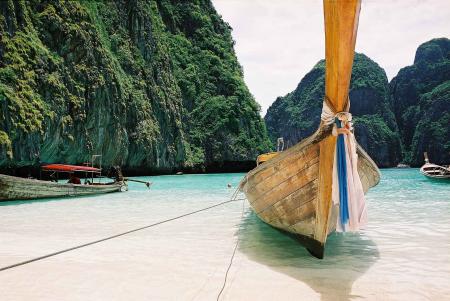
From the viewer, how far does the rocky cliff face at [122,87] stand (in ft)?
91.7

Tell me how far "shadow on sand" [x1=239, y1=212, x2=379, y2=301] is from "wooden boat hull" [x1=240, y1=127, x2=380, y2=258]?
292 mm

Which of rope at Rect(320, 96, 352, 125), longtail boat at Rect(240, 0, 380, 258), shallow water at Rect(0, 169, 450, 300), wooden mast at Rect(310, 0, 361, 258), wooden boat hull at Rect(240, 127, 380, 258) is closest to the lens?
wooden mast at Rect(310, 0, 361, 258)

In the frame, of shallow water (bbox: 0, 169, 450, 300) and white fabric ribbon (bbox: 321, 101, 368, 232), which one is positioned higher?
white fabric ribbon (bbox: 321, 101, 368, 232)

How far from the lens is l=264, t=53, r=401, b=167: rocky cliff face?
104m

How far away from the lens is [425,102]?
101062 millimetres

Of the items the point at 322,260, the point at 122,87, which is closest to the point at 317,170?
the point at 322,260

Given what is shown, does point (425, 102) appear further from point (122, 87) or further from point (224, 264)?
point (224, 264)

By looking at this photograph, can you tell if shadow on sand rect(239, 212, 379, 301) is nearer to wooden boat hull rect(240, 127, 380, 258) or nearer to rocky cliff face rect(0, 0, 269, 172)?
wooden boat hull rect(240, 127, 380, 258)

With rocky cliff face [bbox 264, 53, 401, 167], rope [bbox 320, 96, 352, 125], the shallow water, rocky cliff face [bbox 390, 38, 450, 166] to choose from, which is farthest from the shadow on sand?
rocky cliff face [bbox 264, 53, 401, 167]

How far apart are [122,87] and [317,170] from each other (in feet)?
126

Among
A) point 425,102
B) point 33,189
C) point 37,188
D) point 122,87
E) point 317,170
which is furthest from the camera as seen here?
point 425,102

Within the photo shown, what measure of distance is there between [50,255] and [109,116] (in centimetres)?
3368

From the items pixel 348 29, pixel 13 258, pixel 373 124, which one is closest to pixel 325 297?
pixel 348 29

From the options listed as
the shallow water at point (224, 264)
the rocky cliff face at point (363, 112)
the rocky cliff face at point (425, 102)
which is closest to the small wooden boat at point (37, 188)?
the shallow water at point (224, 264)
